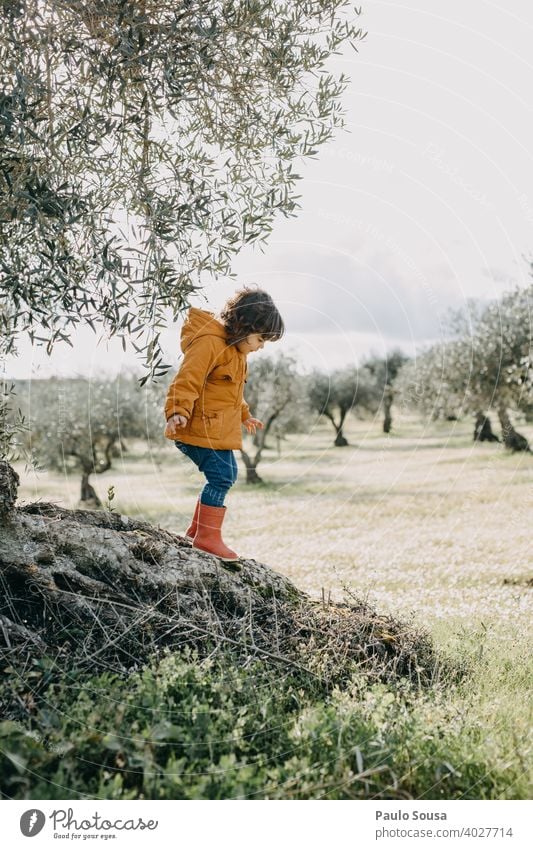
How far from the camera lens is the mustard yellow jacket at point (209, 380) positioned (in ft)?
22.1

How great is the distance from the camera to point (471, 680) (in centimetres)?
649

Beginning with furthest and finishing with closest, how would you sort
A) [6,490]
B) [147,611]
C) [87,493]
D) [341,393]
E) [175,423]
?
[341,393] → [87,493] → [175,423] → [6,490] → [147,611]

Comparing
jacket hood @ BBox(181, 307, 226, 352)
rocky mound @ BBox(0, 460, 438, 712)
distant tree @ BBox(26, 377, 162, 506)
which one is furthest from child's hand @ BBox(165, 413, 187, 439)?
distant tree @ BBox(26, 377, 162, 506)

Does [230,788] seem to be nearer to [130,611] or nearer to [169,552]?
[130,611]

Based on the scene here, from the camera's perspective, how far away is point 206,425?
→ 684 cm

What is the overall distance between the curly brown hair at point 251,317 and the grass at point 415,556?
2.46 metres

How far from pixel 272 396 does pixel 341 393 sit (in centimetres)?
1047

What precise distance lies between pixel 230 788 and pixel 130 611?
2028 millimetres

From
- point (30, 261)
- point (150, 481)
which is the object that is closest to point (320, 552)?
point (30, 261)

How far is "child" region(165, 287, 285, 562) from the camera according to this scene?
6.79m

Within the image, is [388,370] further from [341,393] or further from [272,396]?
[272,396]

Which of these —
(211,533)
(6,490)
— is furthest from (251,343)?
(6,490)

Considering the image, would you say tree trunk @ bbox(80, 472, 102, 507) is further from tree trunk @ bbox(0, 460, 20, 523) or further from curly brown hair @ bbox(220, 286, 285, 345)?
curly brown hair @ bbox(220, 286, 285, 345)
